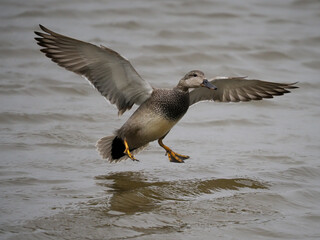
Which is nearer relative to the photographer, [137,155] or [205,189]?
[205,189]

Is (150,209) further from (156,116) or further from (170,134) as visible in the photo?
(170,134)

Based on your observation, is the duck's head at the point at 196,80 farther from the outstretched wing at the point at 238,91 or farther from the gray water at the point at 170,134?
the gray water at the point at 170,134

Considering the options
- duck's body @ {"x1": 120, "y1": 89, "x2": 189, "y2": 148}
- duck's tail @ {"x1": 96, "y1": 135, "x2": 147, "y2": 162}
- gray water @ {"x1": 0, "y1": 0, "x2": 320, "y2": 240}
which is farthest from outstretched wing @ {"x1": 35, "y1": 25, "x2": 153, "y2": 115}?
gray water @ {"x1": 0, "y1": 0, "x2": 320, "y2": 240}

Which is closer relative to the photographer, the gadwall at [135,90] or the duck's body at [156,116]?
the gadwall at [135,90]

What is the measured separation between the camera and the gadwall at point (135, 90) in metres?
5.30

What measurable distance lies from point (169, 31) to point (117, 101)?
5310 millimetres

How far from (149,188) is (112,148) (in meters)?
0.79

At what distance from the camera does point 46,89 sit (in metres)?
8.18

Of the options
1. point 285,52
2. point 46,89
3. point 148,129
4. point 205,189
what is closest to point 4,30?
point 46,89

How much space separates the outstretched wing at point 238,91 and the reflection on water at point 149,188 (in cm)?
89

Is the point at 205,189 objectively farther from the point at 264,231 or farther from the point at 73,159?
the point at 73,159

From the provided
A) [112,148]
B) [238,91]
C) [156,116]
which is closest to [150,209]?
[156,116]

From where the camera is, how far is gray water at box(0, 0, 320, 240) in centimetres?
454

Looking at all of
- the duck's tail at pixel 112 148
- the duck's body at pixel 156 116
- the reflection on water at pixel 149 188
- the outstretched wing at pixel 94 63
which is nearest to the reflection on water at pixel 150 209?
the reflection on water at pixel 149 188
